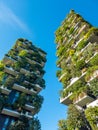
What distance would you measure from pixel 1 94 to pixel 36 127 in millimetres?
8389

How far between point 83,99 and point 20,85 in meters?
15.3

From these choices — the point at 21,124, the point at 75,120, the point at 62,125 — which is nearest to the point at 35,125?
the point at 21,124

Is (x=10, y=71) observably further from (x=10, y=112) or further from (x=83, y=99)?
(x=83, y=99)

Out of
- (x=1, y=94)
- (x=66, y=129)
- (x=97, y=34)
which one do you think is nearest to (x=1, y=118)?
(x=1, y=94)

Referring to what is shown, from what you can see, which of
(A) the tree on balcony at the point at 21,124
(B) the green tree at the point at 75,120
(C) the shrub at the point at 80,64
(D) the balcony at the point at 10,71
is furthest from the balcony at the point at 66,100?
(D) the balcony at the point at 10,71

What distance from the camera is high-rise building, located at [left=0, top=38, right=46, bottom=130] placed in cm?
3125

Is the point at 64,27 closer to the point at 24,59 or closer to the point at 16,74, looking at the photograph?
the point at 24,59

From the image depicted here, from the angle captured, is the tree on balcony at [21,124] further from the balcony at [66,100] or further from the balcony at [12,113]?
the balcony at [66,100]

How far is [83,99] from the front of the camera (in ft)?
78.1

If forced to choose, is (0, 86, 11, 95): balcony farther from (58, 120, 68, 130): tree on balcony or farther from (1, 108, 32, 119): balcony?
(58, 120, 68, 130): tree on balcony

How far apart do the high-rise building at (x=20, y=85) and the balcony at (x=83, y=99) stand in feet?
30.8

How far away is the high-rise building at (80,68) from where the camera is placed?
2355cm

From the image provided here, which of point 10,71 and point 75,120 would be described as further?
point 10,71

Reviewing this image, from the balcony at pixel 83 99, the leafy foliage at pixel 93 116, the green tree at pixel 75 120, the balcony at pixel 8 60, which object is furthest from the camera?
the balcony at pixel 8 60
